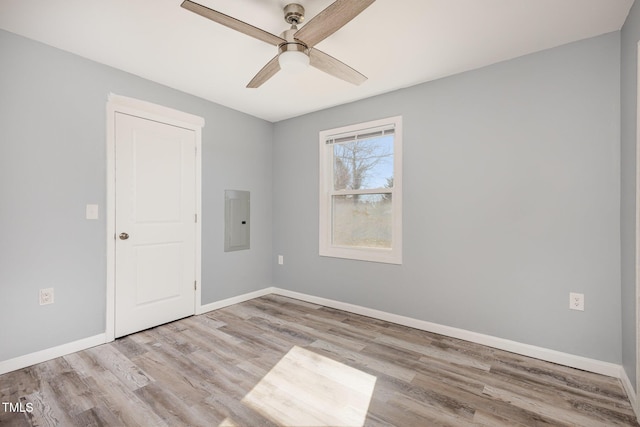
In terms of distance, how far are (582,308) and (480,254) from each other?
30.8 inches

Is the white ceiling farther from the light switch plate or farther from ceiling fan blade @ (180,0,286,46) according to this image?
the light switch plate

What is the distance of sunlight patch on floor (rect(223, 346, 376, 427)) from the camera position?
1.77 meters

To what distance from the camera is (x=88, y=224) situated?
2.64 meters

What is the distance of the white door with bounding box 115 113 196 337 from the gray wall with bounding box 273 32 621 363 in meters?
2.02

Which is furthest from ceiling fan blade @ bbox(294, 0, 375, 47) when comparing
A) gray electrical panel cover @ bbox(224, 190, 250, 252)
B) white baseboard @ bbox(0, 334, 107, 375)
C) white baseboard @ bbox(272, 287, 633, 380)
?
white baseboard @ bbox(0, 334, 107, 375)

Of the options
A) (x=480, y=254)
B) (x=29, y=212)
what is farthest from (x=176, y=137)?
(x=480, y=254)

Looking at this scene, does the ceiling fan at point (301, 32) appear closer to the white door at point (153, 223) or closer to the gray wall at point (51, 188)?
the white door at point (153, 223)

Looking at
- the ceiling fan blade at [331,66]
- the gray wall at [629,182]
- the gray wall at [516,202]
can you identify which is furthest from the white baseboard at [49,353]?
the gray wall at [629,182]

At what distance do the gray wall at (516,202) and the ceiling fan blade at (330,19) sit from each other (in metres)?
1.62

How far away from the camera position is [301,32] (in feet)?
6.10

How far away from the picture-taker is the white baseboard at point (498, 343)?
224 cm

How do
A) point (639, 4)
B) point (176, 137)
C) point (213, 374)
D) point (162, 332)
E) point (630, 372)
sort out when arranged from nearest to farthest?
1. point (639, 4)
2. point (630, 372)
3. point (213, 374)
4. point (162, 332)
5. point (176, 137)

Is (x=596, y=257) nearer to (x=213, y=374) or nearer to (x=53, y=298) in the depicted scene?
(x=213, y=374)

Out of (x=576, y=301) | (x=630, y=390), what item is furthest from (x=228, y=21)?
(x=630, y=390)
